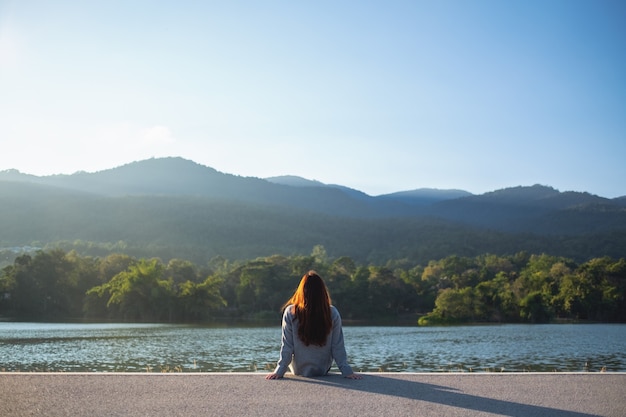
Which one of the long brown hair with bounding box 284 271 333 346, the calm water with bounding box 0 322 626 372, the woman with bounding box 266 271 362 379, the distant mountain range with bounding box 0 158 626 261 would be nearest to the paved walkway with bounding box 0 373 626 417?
the woman with bounding box 266 271 362 379

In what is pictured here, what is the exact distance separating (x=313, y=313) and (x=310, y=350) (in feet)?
1.81

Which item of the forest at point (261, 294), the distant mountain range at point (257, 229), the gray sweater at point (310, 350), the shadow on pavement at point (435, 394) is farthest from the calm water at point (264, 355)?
the distant mountain range at point (257, 229)

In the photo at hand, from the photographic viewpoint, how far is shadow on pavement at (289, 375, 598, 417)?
6621 millimetres

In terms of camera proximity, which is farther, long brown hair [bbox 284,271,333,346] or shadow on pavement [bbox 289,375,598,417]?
long brown hair [bbox 284,271,333,346]

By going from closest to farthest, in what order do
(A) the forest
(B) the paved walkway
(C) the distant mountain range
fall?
(B) the paved walkway → (A) the forest → (C) the distant mountain range

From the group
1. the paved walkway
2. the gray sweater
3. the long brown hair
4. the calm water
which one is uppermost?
the long brown hair

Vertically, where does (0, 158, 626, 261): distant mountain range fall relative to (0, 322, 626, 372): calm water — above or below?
above

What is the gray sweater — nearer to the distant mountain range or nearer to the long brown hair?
the long brown hair

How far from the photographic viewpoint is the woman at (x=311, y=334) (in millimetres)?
8281

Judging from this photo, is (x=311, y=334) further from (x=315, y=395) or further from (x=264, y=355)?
(x=264, y=355)

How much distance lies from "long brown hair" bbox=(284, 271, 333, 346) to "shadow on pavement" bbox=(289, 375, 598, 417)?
58 centimetres

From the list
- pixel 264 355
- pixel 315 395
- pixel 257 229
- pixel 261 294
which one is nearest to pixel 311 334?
pixel 315 395

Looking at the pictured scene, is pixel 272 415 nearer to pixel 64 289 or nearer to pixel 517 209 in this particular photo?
pixel 64 289

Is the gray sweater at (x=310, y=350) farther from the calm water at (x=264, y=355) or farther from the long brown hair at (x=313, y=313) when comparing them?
the calm water at (x=264, y=355)
